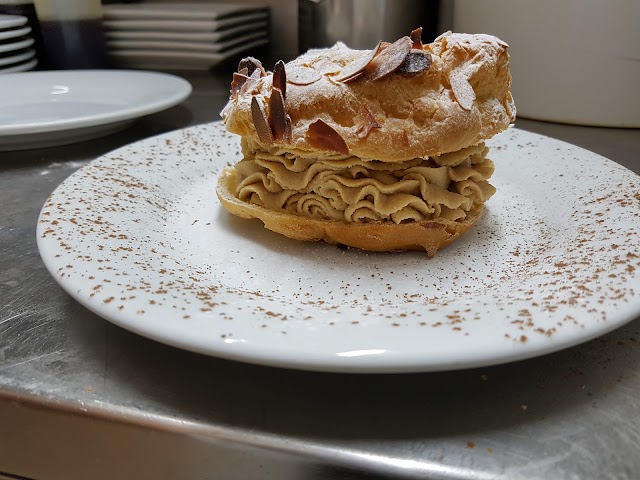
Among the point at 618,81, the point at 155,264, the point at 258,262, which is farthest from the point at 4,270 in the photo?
the point at 618,81

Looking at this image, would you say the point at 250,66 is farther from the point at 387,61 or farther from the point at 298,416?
the point at 298,416

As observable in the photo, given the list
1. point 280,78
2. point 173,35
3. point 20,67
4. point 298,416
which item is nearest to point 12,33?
point 20,67

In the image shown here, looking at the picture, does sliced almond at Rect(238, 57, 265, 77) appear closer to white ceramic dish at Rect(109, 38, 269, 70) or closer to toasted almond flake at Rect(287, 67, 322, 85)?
toasted almond flake at Rect(287, 67, 322, 85)

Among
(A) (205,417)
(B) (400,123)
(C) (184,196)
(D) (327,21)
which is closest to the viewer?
(A) (205,417)

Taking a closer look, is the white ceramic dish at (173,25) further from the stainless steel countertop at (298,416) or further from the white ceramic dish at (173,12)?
the stainless steel countertop at (298,416)

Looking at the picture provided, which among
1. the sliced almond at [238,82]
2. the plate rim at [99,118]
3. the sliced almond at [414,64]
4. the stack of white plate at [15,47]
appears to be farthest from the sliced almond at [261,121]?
the stack of white plate at [15,47]

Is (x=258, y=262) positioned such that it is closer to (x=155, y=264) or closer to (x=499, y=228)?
(x=155, y=264)

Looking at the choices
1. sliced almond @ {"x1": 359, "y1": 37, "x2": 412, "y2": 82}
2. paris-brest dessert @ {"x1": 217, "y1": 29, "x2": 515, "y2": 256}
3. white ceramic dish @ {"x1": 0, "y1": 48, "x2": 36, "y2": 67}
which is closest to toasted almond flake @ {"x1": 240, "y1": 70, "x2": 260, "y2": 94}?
paris-brest dessert @ {"x1": 217, "y1": 29, "x2": 515, "y2": 256}
